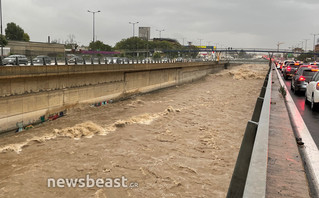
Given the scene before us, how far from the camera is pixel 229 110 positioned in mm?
21391

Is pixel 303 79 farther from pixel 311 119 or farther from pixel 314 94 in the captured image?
pixel 311 119

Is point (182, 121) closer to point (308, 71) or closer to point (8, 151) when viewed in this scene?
point (308, 71)

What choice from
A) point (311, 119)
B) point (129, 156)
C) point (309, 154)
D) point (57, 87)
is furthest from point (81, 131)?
point (309, 154)

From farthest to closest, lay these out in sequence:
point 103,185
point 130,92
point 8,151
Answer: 1. point 130,92
2. point 8,151
3. point 103,185

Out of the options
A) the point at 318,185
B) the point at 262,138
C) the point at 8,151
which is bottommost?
the point at 8,151

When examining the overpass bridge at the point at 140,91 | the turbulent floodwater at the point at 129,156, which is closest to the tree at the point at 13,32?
the overpass bridge at the point at 140,91

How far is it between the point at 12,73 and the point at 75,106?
6209 millimetres

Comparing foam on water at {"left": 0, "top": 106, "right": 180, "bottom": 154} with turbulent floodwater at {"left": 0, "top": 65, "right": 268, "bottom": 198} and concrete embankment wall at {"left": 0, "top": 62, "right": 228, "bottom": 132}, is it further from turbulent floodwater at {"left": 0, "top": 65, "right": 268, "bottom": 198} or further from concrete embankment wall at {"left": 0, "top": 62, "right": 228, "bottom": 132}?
concrete embankment wall at {"left": 0, "top": 62, "right": 228, "bottom": 132}

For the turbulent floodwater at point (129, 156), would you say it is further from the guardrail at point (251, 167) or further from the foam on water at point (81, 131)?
the guardrail at point (251, 167)

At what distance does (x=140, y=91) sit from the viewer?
33344 mm

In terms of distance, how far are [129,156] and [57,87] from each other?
37.7ft

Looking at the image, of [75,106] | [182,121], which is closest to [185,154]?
[182,121]

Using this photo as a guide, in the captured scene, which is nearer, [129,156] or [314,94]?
[129,156]

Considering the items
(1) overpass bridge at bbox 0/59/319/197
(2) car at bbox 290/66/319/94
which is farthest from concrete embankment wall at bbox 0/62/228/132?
(2) car at bbox 290/66/319/94
